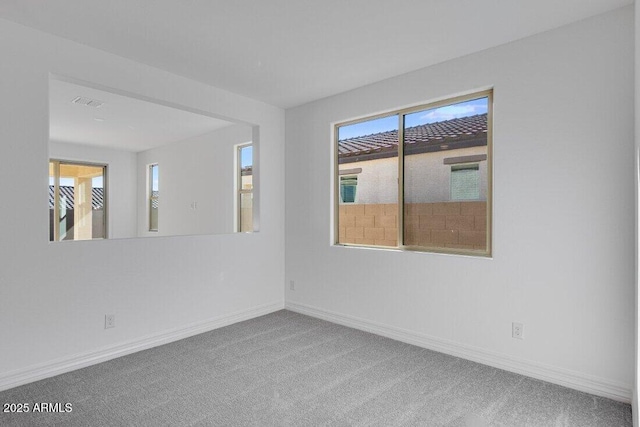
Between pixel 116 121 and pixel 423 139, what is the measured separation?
4683mm

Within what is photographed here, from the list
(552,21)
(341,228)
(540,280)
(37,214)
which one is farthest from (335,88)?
(37,214)

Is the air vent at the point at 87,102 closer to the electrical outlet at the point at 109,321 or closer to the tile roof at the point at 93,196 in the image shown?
the electrical outlet at the point at 109,321

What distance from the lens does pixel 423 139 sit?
3.46 meters

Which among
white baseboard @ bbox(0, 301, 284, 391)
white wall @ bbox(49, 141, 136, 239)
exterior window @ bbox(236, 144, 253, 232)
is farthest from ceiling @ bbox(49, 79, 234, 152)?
white baseboard @ bbox(0, 301, 284, 391)

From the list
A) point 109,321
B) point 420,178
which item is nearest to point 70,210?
point 109,321

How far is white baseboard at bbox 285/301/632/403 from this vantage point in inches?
94.8

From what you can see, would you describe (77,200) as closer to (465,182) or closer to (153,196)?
(153,196)

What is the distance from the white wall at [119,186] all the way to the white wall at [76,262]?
205 inches

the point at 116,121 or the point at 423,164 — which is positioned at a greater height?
the point at 116,121

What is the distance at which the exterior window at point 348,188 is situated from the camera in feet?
13.4

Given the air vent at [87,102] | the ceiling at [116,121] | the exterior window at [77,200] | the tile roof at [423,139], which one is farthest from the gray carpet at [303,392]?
the exterior window at [77,200]

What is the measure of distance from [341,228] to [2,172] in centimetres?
302

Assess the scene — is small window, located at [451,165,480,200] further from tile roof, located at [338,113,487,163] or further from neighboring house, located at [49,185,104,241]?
neighboring house, located at [49,185,104,241]

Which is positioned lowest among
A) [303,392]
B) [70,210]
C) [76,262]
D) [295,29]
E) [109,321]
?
[303,392]
